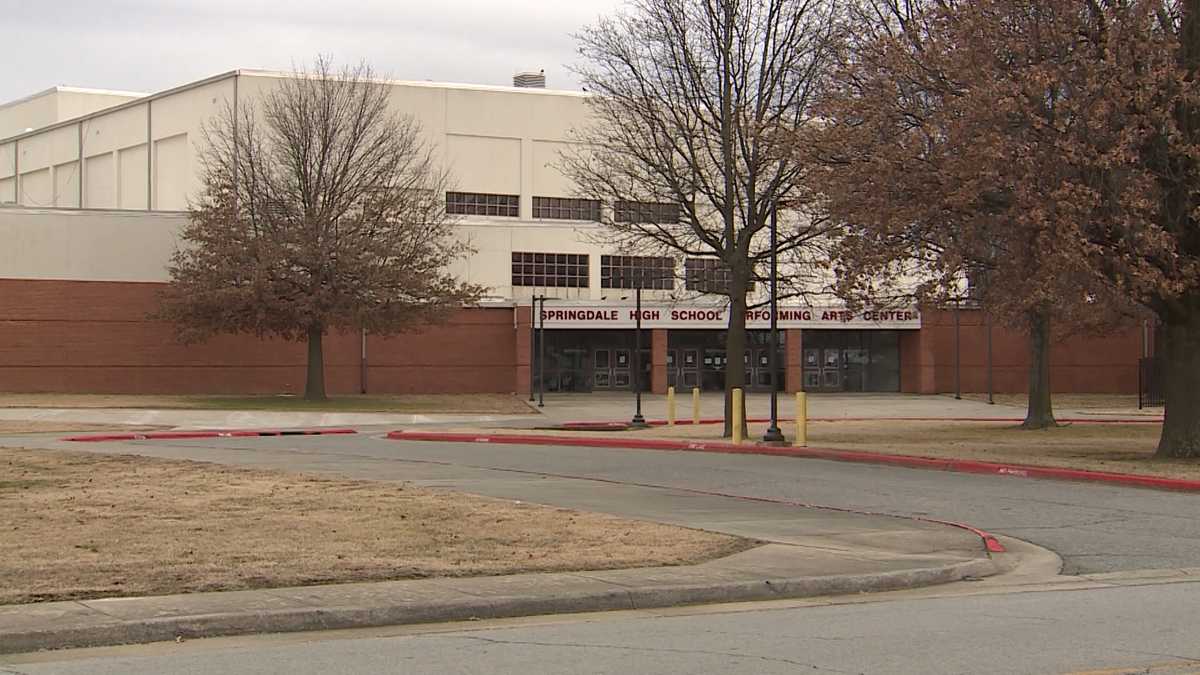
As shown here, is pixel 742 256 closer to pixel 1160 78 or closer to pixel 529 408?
pixel 1160 78

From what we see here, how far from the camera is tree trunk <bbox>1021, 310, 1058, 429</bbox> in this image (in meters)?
34.3

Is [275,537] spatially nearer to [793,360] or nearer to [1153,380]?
[1153,380]

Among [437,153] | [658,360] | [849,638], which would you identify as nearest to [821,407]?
[658,360]

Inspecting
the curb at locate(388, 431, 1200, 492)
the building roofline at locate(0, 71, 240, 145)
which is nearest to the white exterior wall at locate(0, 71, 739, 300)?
the building roofline at locate(0, 71, 240, 145)

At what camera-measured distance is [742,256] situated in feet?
103

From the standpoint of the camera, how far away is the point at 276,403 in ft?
156

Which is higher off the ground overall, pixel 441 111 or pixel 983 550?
pixel 441 111

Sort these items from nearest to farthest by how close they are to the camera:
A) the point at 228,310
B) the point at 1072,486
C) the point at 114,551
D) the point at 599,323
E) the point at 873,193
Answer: the point at 114,551 < the point at 1072,486 < the point at 873,193 < the point at 228,310 < the point at 599,323

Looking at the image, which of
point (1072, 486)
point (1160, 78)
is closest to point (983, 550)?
point (1072, 486)

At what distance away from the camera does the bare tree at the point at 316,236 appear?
146ft

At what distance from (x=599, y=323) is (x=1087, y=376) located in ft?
78.6

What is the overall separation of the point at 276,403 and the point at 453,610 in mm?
39650

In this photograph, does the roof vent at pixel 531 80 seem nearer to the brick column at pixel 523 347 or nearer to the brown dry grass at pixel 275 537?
the brick column at pixel 523 347

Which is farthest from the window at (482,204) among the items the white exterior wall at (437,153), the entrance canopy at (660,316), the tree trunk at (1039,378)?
the tree trunk at (1039,378)
